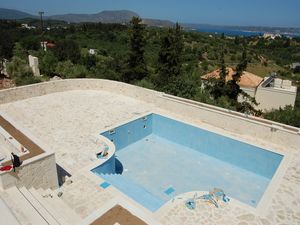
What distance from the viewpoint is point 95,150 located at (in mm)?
7934

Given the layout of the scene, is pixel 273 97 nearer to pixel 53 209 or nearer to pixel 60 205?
pixel 60 205

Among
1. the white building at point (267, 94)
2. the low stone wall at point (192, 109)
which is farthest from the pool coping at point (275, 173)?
the white building at point (267, 94)

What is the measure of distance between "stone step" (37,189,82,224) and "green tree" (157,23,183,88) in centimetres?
1244

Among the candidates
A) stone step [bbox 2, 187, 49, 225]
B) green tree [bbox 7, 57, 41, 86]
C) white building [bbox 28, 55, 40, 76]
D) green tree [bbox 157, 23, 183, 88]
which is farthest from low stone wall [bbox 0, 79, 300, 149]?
white building [bbox 28, 55, 40, 76]

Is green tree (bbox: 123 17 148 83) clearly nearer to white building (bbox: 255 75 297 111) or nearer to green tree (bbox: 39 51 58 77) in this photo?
white building (bbox: 255 75 297 111)

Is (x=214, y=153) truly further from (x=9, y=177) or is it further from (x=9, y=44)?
(x=9, y=44)

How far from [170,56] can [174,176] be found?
10.9 m

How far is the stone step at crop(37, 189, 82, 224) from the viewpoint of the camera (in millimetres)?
4941

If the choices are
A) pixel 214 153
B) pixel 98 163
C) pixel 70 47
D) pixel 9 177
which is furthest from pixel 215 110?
pixel 70 47

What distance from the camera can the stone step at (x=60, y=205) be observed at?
195 inches

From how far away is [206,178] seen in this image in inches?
329

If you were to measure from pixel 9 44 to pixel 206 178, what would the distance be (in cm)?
3408

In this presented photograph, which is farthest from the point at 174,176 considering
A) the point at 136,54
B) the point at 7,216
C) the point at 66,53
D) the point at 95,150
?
the point at 66,53

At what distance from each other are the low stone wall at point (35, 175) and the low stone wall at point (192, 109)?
6366 mm
